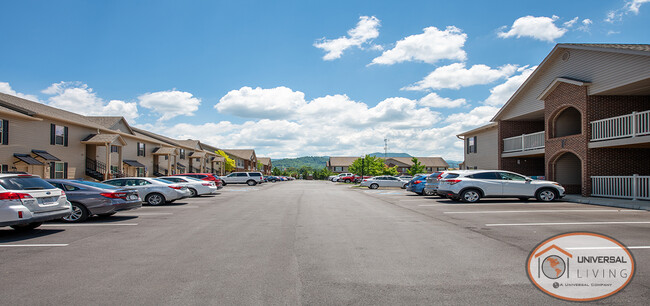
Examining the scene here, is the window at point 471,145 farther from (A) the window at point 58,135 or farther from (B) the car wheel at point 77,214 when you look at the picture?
(A) the window at point 58,135

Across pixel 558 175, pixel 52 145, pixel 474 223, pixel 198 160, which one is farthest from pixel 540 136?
pixel 198 160

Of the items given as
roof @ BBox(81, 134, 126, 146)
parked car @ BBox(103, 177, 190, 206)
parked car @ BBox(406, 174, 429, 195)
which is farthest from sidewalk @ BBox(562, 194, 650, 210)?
roof @ BBox(81, 134, 126, 146)

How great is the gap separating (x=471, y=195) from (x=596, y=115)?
754cm

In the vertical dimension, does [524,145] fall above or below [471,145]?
below

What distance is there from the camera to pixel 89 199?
1124 centimetres

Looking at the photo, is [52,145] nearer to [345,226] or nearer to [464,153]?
[345,226]

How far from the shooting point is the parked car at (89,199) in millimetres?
11180

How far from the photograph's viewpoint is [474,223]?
34.6 feet

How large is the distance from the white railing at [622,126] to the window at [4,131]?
3062 centimetres

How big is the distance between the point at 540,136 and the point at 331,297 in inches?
914

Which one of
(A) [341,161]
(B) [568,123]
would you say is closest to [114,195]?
(B) [568,123]

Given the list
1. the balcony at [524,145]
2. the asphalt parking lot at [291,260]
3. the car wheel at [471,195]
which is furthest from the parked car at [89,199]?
the balcony at [524,145]

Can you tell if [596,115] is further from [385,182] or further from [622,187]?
[385,182]
